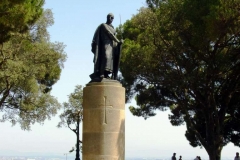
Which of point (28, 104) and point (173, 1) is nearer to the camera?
point (173, 1)

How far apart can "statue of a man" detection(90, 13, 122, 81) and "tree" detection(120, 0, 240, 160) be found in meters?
7.49

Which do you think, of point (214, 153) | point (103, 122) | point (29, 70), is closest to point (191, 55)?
point (214, 153)

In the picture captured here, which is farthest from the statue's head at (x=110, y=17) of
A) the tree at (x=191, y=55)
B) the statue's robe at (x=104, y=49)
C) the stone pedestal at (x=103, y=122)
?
the tree at (x=191, y=55)

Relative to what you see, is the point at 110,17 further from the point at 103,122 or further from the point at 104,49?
the point at 103,122

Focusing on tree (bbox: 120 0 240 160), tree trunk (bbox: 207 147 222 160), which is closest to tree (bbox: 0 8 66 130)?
tree (bbox: 120 0 240 160)

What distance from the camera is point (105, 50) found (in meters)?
10.1

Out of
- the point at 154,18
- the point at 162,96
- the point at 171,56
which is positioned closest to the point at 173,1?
the point at 154,18

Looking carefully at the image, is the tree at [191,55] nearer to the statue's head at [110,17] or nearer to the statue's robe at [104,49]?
the statue's head at [110,17]

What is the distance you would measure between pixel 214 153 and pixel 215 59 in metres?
5.09

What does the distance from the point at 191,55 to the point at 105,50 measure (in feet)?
35.3

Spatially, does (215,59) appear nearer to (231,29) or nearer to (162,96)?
(231,29)

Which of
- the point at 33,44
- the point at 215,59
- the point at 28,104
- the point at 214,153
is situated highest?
the point at 33,44

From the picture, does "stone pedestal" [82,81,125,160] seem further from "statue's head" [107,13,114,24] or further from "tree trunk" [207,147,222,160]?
"tree trunk" [207,147,222,160]

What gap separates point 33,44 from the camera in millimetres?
21922
